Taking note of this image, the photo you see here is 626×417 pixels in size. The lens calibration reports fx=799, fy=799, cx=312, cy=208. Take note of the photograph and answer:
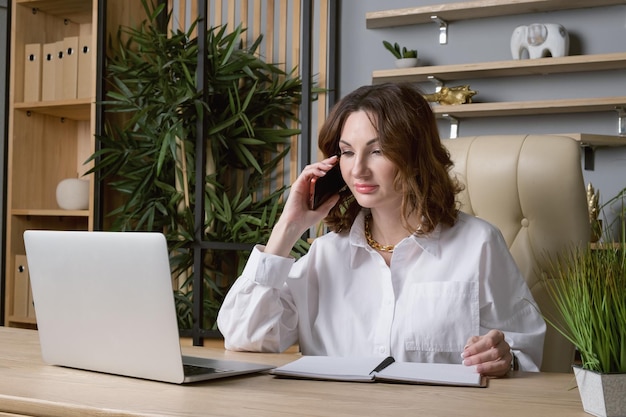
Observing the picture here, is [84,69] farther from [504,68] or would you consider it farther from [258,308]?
[258,308]

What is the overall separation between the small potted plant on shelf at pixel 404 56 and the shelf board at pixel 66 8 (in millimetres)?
1696

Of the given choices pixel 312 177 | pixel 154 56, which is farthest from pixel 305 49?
pixel 312 177

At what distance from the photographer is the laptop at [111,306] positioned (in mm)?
1126

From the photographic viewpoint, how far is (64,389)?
1.15 metres

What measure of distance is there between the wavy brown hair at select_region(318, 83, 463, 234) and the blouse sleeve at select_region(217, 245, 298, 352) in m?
0.24

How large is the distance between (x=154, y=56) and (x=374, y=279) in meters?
2.77

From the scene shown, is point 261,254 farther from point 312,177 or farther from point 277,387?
point 277,387

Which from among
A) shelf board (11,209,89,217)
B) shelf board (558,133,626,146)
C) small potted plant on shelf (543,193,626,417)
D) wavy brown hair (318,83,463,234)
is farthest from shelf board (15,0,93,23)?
small potted plant on shelf (543,193,626,417)

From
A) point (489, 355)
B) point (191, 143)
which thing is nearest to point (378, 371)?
point (489, 355)

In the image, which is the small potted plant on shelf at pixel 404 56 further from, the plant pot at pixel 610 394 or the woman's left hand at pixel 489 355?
the plant pot at pixel 610 394

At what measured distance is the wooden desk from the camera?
1013mm

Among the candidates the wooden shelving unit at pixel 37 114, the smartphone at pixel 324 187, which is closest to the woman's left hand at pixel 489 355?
the smartphone at pixel 324 187

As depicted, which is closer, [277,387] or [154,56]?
[277,387]

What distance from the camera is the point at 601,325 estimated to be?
959mm
